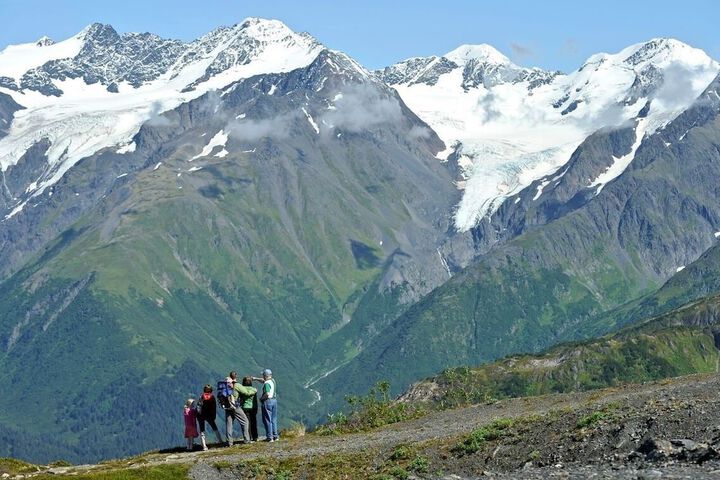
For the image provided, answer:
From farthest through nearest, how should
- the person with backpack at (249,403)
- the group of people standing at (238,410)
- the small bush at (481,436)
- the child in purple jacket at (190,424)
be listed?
the child in purple jacket at (190,424), the person with backpack at (249,403), the group of people standing at (238,410), the small bush at (481,436)

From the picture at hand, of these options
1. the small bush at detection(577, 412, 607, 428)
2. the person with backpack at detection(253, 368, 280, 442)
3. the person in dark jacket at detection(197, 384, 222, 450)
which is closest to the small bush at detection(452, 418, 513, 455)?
the small bush at detection(577, 412, 607, 428)

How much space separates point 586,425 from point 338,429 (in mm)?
24988

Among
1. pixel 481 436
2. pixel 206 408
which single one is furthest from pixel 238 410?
pixel 481 436

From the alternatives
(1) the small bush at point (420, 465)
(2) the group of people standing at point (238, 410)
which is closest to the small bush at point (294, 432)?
(2) the group of people standing at point (238, 410)

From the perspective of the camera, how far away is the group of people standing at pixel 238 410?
72188mm

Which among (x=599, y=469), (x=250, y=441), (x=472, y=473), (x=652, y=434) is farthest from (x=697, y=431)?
(x=250, y=441)

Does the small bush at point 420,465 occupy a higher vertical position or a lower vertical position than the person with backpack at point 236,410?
lower

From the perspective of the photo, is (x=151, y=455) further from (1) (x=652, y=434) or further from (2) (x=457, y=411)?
(1) (x=652, y=434)

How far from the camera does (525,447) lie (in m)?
57.5

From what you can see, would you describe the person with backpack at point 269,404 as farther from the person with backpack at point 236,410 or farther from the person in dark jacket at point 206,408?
the person in dark jacket at point 206,408

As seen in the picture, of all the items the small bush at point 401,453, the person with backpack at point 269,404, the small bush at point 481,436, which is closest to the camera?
the small bush at point 481,436

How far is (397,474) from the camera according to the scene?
56344 millimetres

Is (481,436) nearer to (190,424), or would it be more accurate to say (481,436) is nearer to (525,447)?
(525,447)

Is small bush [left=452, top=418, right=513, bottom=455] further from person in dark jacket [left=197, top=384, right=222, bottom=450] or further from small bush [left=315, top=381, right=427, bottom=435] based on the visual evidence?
person in dark jacket [left=197, top=384, right=222, bottom=450]
